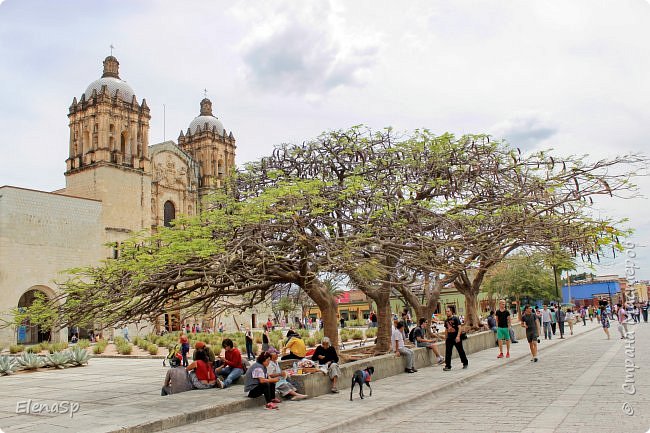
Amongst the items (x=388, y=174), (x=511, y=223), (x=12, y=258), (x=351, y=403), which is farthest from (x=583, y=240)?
(x=12, y=258)

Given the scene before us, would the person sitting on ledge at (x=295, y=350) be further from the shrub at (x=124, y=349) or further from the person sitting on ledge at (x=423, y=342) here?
the shrub at (x=124, y=349)

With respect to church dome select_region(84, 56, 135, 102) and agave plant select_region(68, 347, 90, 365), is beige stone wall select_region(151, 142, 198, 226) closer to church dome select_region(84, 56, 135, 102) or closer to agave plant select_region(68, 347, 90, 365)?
church dome select_region(84, 56, 135, 102)

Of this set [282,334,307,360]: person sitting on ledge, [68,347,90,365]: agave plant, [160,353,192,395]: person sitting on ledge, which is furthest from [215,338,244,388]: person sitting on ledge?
[68,347,90,365]: agave plant

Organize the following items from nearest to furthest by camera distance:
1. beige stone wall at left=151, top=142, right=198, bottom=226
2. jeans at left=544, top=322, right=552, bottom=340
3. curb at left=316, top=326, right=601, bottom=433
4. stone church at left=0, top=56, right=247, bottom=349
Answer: curb at left=316, top=326, right=601, bottom=433 → jeans at left=544, top=322, right=552, bottom=340 → stone church at left=0, top=56, right=247, bottom=349 → beige stone wall at left=151, top=142, right=198, bottom=226

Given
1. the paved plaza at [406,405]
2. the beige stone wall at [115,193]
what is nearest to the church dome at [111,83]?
the beige stone wall at [115,193]

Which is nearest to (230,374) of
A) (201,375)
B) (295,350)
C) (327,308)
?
(201,375)

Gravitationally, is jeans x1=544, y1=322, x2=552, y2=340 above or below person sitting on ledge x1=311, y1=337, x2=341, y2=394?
below

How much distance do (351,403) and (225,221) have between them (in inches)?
167

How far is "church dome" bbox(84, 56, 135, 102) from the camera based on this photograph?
49062mm

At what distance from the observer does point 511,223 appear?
41.9 feet

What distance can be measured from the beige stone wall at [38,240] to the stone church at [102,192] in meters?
0.06

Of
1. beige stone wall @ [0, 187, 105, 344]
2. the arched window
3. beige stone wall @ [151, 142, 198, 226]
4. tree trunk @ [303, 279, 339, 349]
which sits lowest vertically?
tree trunk @ [303, 279, 339, 349]

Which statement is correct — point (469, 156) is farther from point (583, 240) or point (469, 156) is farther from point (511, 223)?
point (583, 240)

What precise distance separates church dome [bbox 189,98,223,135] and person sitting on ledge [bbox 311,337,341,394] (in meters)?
53.6
